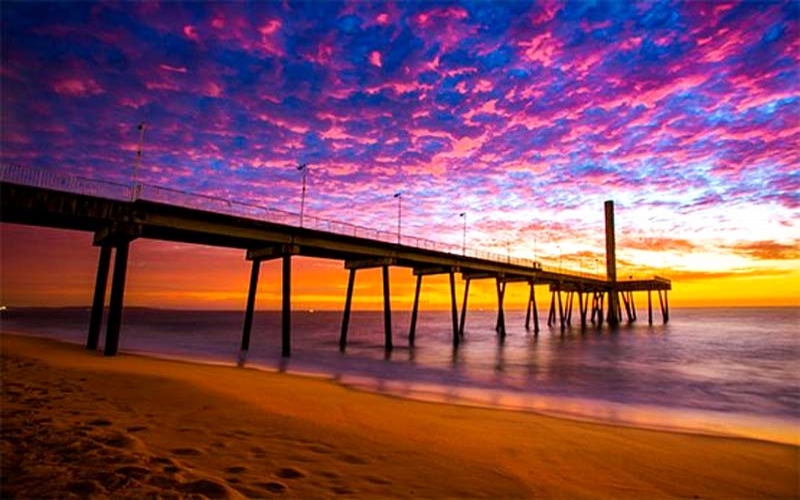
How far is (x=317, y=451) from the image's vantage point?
605cm

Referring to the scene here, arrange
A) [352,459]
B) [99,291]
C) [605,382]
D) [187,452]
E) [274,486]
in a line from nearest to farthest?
[274,486]
[187,452]
[352,459]
[99,291]
[605,382]

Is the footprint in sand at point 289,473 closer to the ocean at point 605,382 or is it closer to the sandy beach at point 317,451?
the sandy beach at point 317,451

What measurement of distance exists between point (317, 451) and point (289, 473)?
1.06 meters

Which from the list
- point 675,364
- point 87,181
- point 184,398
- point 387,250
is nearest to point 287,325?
point 387,250

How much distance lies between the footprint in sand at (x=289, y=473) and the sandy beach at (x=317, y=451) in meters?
0.03

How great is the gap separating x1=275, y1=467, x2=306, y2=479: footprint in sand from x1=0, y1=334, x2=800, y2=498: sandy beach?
0.08ft

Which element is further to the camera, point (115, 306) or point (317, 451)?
point (115, 306)

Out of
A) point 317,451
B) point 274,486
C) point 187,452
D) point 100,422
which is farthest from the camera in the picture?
point 100,422

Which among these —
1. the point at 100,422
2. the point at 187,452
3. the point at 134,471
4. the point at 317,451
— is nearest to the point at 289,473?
the point at 317,451

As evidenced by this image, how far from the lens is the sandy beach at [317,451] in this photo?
4.52m

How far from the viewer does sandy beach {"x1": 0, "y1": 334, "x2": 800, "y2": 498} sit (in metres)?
4.52

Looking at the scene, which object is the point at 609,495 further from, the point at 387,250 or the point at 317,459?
the point at 387,250

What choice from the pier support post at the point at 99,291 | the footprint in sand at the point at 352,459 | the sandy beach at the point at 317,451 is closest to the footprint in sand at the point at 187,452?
the sandy beach at the point at 317,451

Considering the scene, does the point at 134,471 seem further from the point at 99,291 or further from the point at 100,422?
the point at 99,291
